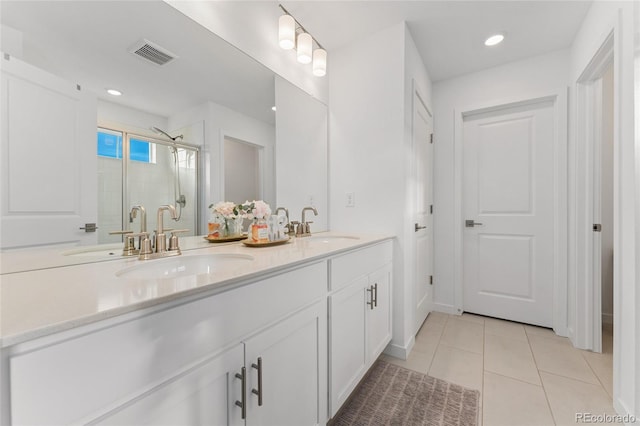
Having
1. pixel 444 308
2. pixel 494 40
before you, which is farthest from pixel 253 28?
pixel 444 308

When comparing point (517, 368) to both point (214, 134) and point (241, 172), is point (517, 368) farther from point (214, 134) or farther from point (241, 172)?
point (214, 134)

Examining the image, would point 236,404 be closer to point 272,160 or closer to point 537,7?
point 272,160

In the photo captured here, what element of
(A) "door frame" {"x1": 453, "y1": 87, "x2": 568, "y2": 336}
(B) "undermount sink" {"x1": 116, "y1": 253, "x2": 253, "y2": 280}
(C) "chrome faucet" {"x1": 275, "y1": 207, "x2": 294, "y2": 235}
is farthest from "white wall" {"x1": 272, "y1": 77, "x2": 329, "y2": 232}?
(A) "door frame" {"x1": 453, "y1": 87, "x2": 568, "y2": 336}

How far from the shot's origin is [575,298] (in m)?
2.05

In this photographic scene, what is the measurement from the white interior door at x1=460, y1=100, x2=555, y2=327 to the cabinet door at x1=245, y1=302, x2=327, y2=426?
7.10 feet

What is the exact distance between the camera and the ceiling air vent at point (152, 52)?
1067 millimetres

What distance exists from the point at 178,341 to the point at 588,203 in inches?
105

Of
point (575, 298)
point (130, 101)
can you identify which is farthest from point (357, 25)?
point (575, 298)

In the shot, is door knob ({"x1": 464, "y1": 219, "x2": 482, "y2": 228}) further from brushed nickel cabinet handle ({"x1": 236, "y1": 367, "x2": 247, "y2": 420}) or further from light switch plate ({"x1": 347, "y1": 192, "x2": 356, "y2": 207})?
brushed nickel cabinet handle ({"x1": 236, "y1": 367, "x2": 247, "y2": 420})

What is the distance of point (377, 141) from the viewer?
79.7 inches

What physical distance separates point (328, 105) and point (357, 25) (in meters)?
0.60

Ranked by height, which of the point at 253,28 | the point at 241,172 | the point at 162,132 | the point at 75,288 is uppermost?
the point at 253,28

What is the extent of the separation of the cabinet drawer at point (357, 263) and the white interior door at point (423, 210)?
567 mm

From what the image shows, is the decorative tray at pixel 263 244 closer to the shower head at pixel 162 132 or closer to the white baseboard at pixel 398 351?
the shower head at pixel 162 132
